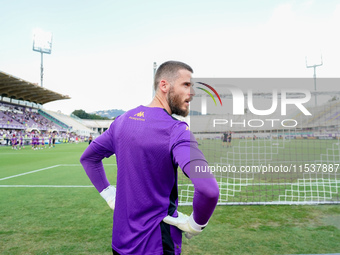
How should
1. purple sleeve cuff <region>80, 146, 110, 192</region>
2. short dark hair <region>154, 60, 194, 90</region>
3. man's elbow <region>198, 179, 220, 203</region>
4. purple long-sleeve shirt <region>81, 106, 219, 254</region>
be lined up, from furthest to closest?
purple sleeve cuff <region>80, 146, 110, 192</region>, short dark hair <region>154, 60, 194, 90</region>, purple long-sleeve shirt <region>81, 106, 219, 254</region>, man's elbow <region>198, 179, 220, 203</region>

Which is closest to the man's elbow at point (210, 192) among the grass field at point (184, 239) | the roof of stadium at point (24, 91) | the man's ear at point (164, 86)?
the man's ear at point (164, 86)

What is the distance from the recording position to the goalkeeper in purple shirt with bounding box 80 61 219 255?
1.13 m

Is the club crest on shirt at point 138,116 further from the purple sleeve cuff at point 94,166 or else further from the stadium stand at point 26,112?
the stadium stand at point 26,112

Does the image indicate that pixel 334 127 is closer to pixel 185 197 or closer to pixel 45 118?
pixel 185 197

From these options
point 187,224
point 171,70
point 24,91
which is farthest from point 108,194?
point 24,91

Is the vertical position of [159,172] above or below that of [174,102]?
below

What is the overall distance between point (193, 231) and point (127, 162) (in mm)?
521

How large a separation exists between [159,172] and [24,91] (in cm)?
4971

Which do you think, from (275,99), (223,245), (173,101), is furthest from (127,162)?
(223,245)

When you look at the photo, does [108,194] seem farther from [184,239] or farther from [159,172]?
[184,239]

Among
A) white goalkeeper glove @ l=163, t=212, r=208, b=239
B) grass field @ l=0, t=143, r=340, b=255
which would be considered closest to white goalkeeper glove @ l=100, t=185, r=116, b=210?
white goalkeeper glove @ l=163, t=212, r=208, b=239

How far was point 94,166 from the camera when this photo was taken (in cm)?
172

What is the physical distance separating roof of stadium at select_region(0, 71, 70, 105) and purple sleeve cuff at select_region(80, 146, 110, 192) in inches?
1523

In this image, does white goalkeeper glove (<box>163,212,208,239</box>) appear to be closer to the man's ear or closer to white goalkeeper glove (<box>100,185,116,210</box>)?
white goalkeeper glove (<box>100,185,116,210</box>)
